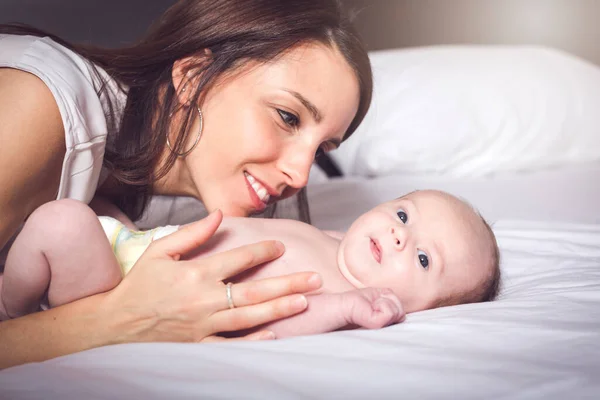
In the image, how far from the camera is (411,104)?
7.79 feet

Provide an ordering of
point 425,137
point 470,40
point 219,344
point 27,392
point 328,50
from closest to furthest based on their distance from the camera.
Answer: point 27,392
point 219,344
point 328,50
point 425,137
point 470,40

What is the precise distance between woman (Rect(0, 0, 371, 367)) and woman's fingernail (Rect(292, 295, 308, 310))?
0.10 m

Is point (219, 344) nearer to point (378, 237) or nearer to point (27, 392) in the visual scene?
point (27, 392)

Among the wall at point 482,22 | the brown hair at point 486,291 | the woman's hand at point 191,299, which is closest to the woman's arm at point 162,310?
the woman's hand at point 191,299

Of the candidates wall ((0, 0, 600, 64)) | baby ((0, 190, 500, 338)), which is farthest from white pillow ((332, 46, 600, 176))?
baby ((0, 190, 500, 338))

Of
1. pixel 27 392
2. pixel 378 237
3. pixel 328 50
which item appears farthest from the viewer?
pixel 328 50

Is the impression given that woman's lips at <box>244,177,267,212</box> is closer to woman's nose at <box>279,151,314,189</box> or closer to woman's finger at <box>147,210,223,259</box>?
woman's nose at <box>279,151,314,189</box>

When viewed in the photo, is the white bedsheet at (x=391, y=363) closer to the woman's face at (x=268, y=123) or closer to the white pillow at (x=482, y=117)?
the woman's face at (x=268, y=123)

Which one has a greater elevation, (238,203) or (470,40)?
(470,40)

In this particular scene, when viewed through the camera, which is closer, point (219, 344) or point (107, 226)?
point (219, 344)

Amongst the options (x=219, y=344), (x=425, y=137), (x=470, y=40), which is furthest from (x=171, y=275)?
(x=470, y=40)

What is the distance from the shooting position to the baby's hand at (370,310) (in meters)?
0.89

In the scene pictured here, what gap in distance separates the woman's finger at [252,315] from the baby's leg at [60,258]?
0.20 meters

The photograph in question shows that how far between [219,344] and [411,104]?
5.79 ft
